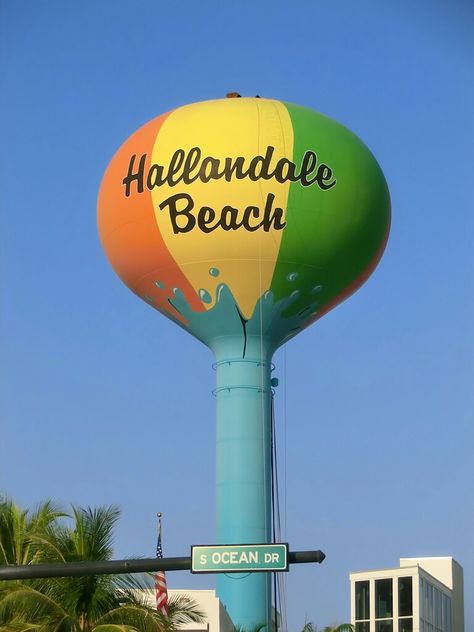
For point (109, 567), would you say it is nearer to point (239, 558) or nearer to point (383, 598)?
point (239, 558)

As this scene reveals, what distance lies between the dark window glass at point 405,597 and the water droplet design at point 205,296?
19975 mm

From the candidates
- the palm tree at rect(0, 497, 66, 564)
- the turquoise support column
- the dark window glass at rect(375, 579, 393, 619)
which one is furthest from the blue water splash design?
the dark window glass at rect(375, 579, 393, 619)

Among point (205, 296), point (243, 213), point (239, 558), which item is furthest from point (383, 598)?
point (239, 558)

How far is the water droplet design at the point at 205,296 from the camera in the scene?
34.7m

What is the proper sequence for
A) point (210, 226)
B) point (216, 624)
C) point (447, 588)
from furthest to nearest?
point (447, 588), point (210, 226), point (216, 624)

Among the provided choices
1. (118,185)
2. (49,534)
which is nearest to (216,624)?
(49,534)

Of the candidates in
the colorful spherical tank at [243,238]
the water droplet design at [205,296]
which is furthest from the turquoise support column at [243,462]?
the water droplet design at [205,296]

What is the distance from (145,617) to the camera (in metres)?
25.0

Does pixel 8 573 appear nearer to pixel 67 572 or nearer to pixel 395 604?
pixel 67 572

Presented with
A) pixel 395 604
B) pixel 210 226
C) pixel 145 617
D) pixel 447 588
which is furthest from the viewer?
pixel 447 588

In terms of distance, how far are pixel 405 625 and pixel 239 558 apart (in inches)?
1257

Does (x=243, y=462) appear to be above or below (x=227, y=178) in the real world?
below

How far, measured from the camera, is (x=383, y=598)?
172 feet

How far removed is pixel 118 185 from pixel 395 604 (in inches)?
891
